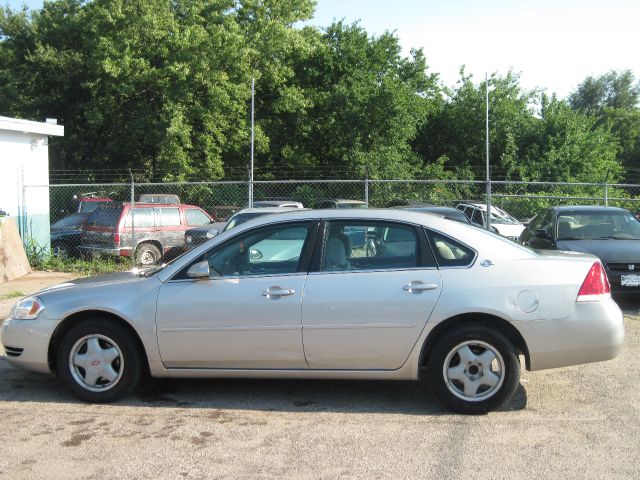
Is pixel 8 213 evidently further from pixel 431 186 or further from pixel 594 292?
pixel 431 186

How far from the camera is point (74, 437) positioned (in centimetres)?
450

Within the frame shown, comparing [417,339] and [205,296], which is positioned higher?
[205,296]

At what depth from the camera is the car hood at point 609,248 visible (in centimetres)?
884

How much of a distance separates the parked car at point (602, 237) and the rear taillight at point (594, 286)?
13.4ft

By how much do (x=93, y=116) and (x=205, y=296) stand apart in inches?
982

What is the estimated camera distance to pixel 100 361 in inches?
204

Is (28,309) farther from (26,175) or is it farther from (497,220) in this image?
(497,220)

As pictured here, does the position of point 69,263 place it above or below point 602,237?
below

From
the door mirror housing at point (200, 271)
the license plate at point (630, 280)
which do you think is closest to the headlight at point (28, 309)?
the door mirror housing at point (200, 271)

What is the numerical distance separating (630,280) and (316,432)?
6.01 metres

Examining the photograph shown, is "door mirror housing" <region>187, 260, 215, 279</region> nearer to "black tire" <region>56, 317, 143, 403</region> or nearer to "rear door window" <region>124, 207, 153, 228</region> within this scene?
"black tire" <region>56, 317, 143, 403</region>

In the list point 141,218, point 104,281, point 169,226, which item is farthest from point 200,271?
point 169,226

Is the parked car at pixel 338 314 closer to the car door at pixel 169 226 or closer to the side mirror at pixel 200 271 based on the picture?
the side mirror at pixel 200 271

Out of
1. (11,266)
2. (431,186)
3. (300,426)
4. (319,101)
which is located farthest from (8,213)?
(319,101)
